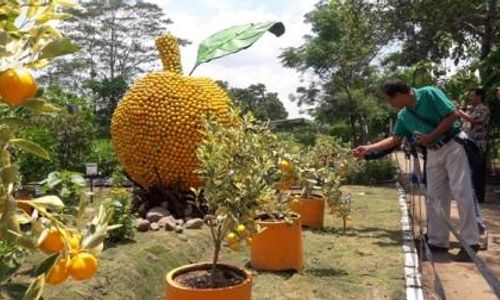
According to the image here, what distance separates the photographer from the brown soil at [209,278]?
3.54m

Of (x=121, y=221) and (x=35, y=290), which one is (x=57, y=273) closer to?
(x=35, y=290)

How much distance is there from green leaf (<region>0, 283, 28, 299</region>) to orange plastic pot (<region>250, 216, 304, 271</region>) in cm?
390

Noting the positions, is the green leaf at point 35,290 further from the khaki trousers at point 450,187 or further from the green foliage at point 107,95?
the green foliage at point 107,95

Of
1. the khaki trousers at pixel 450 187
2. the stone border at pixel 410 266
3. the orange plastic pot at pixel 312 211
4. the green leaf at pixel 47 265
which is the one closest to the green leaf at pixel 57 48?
the green leaf at pixel 47 265

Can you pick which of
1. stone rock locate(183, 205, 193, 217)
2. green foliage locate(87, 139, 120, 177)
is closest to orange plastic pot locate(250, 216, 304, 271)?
stone rock locate(183, 205, 193, 217)

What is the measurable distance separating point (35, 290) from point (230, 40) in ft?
23.1

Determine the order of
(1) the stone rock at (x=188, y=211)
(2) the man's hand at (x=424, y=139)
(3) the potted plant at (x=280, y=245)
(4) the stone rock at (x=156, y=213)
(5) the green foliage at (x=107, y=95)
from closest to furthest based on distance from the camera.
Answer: (3) the potted plant at (x=280, y=245)
(2) the man's hand at (x=424, y=139)
(4) the stone rock at (x=156, y=213)
(1) the stone rock at (x=188, y=211)
(5) the green foliage at (x=107, y=95)

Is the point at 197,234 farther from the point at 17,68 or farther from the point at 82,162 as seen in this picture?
the point at 82,162

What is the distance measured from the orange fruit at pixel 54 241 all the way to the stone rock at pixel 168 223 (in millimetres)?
4994

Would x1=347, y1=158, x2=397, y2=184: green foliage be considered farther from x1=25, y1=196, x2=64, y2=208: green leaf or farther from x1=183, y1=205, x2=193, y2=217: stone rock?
x1=25, y1=196, x2=64, y2=208: green leaf

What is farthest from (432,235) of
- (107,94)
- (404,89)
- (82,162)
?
(107,94)

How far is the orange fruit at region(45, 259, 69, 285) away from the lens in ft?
3.33

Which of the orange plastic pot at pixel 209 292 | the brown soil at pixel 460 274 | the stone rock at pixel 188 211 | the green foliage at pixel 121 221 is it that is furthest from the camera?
the stone rock at pixel 188 211

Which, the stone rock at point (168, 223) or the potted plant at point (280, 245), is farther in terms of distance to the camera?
the stone rock at point (168, 223)
